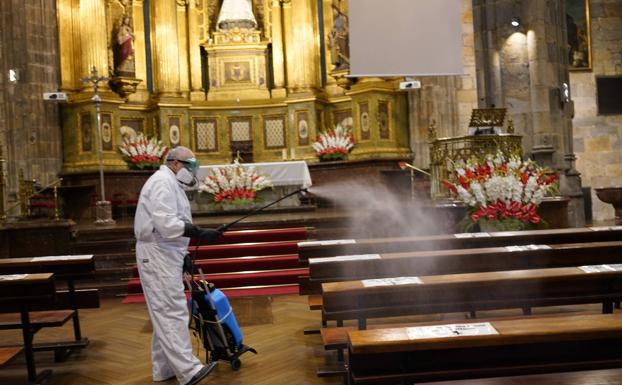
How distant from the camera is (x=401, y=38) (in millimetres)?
10531

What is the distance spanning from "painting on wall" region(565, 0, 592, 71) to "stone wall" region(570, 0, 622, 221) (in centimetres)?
17

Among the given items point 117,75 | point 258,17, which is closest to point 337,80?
point 258,17

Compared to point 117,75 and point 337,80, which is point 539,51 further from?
point 117,75

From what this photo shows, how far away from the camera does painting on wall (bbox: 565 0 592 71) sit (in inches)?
720

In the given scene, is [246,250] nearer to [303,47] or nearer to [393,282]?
[393,282]

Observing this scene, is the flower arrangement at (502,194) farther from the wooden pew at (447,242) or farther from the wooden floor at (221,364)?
the wooden floor at (221,364)

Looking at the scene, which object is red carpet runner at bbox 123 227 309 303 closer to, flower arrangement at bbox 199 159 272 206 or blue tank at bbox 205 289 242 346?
flower arrangement at bbox 199 159 272 206

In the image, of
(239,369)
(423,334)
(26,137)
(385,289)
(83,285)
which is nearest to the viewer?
(423,334)

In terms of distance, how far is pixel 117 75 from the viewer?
15.8 metres

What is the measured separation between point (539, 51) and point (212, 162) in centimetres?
783

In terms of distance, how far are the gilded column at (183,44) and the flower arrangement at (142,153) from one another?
1856mm

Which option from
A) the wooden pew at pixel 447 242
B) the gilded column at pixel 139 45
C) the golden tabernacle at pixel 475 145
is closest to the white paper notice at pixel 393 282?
the wooden pew at pixel 447 242

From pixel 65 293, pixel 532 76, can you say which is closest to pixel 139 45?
pixel 532 76

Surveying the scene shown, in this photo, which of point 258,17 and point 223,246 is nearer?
point 223,246
